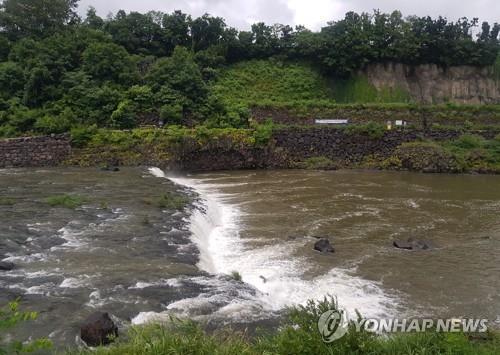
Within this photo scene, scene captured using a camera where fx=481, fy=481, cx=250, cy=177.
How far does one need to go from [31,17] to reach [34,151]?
21.5 metres

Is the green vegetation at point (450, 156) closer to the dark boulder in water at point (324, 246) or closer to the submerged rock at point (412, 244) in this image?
the submerged rock at point (412, 244)

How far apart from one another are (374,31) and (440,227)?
36.1 metres

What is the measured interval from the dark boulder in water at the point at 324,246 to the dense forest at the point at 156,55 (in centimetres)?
2040

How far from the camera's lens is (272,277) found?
423 inches

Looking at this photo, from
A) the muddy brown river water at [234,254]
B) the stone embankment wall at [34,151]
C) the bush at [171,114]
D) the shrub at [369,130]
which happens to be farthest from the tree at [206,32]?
the muddy brown river water at [234,254]

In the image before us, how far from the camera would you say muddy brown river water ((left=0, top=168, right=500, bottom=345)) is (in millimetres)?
8633

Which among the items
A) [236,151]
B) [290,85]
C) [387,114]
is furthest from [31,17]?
[387,114]

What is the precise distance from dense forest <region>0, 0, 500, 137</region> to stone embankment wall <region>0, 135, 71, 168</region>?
149 cm

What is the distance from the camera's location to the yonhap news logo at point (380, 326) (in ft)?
18.6

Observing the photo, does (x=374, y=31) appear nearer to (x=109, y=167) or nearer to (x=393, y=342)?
(x=109, y=167)

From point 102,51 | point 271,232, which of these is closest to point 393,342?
point 271,232

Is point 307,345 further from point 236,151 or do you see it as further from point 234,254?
point 236,151

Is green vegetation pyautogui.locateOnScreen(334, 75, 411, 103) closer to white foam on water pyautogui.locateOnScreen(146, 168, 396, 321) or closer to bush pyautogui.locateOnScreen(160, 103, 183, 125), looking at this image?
bush pyautogui.locateOnScreen(160, 103, 183, 125)

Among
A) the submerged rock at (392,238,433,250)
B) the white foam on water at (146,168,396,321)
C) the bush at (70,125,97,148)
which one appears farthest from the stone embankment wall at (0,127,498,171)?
the submerged rock at (392,238,433,250)
